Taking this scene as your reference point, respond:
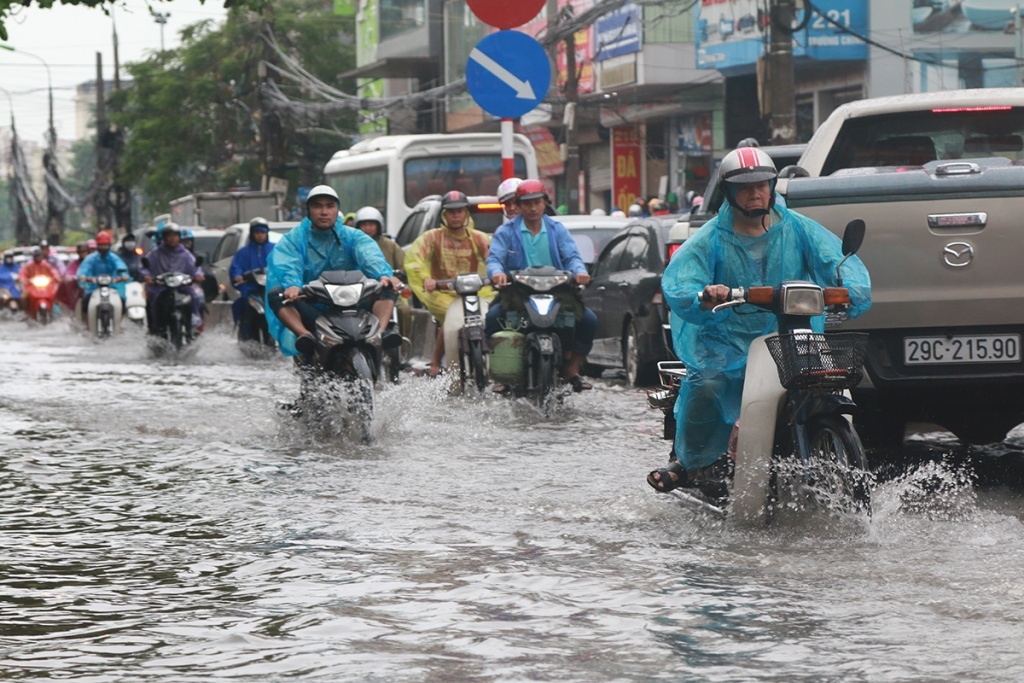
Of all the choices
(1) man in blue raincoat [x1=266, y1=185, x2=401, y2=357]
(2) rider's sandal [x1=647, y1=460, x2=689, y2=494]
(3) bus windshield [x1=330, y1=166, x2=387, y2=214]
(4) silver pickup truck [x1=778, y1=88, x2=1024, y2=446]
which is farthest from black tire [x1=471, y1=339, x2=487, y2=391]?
(3) bus windshield [x1=330, y1=166, x2=387, y2=214]

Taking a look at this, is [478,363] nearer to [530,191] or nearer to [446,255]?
[530,191]

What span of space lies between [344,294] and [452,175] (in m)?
15.0

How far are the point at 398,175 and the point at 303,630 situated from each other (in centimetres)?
2048

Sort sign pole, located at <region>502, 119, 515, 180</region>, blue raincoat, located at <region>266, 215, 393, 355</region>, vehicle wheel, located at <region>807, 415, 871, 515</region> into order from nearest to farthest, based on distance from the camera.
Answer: vehicle wheel, located at <region>807, 415, 871, 515</region>
blue raincoat, located at <region>266, 215, 393, 355</region>
sign pole, located at <region>502, 119, 515, 180</region>

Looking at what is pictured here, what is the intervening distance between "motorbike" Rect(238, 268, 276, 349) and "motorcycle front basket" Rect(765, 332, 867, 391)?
14.4 m

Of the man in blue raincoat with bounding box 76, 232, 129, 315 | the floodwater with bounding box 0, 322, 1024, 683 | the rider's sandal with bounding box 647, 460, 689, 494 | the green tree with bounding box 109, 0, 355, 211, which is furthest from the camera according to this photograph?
the green tree with bounding box 109, 0, 355, 211

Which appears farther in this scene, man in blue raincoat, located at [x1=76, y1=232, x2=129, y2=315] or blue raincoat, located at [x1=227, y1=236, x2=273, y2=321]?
man in blue raincoat, located at [x1=76, y1=232, x2=129, y2=315]

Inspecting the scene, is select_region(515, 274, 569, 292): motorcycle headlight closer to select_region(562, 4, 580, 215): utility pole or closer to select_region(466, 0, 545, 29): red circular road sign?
select_region(466, 0, 545, 29): red circular road sign

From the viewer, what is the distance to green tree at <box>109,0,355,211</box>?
211ft

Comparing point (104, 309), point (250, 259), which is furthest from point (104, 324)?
point (250, 259)

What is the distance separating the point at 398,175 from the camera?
25.8 metres

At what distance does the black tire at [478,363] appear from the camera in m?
13.3

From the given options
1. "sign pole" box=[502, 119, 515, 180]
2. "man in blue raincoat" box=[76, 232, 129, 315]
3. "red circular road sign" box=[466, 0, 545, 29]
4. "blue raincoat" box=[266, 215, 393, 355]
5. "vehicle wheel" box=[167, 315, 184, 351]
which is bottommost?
"vehicle wheel" box=[167, 315, 184, 351]

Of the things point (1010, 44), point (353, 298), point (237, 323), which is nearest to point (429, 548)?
point (353, 298)
